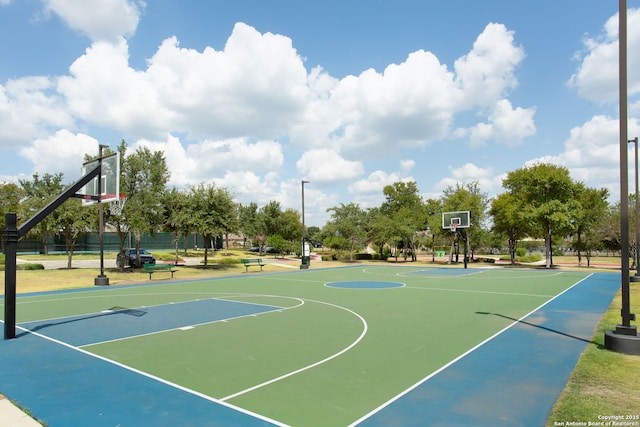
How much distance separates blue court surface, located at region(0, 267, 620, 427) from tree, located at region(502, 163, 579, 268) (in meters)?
23.3

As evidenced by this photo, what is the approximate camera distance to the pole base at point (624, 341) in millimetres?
8266

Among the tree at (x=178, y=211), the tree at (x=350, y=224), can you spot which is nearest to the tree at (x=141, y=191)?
the tree at (x=178, y=211)

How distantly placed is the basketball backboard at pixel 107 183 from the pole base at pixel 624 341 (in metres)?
15.0

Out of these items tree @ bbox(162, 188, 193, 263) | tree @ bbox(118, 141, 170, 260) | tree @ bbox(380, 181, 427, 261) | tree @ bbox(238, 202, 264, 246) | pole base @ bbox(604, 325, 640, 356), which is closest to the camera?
pole base @ bbox(604, 325, 640, 356)

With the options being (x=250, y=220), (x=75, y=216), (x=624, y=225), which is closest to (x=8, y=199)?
(x=75, y=216)

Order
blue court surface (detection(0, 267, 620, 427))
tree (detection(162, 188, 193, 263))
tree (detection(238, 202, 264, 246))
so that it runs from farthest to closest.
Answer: tree (detection(238, 202, 264, 246)), tree (detection(162, 188, 193, 263)), blue court surface (detection(0, 267, 620, 427))

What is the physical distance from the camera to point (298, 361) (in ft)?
26.9

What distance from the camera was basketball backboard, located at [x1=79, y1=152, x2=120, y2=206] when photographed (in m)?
15.0

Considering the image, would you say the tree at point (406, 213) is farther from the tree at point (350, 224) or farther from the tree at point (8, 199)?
the tree at point (8, 199)

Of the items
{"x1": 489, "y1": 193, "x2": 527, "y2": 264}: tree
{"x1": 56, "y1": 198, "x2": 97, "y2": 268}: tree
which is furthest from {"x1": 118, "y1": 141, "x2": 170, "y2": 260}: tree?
{"x1": 489, "y1": 193, "x2": 527, "y2": 264}: tree

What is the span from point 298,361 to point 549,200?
37.1 metres

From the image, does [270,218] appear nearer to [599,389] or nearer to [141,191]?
[141,191]

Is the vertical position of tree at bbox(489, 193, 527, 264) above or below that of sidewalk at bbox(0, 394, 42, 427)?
above

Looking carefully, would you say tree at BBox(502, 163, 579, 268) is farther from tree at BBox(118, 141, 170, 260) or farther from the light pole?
tree at BBox(118, 141, 170, 260)
